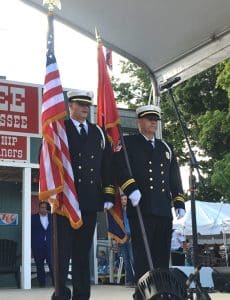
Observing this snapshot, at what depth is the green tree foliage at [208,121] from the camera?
2030cm

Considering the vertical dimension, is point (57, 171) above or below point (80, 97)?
below

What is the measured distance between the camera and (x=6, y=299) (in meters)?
6.94

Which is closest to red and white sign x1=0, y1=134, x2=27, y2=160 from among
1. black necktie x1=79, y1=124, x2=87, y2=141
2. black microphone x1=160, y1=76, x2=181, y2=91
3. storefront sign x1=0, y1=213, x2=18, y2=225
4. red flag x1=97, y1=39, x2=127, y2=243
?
storefront sign x1=0, y1=213, x2=18, y2=225

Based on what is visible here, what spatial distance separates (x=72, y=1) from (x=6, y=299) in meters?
3.71

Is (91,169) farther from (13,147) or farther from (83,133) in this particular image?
(13,147)

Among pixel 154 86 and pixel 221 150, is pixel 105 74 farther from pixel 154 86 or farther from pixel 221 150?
pixel 221 150

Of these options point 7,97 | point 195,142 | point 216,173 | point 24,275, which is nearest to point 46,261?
point 24,275

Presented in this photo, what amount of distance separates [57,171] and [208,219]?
12519mm

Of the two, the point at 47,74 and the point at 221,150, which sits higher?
the point at 221,150

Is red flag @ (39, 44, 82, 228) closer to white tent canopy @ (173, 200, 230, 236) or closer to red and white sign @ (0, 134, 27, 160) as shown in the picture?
red and white sign @ (0, 134, 27, 160)

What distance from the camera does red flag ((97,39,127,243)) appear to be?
201 inches

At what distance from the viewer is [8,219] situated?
Result: 1162 centimetres

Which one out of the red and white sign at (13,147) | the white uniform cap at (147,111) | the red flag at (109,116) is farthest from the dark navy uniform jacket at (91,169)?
the red and white sign at (13,147)

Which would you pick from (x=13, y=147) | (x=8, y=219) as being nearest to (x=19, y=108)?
(x=13, y=147)
